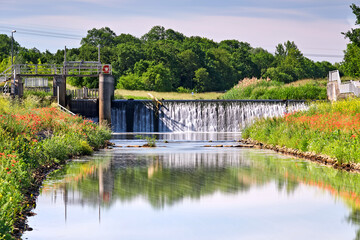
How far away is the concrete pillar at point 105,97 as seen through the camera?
54375mm

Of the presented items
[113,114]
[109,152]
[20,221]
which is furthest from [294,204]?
[113,114]

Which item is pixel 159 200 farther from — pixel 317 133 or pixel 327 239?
pixel 317 133

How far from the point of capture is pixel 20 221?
13.4 metres

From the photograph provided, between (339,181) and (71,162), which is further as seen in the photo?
(71,162)

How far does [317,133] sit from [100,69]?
32.1 meters

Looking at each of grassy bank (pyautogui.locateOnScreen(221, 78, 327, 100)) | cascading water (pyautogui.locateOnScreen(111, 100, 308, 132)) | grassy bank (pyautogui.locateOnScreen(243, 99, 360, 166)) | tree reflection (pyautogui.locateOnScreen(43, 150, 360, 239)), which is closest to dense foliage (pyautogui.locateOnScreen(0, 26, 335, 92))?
grassy bank (pyautogui.locateOnScreen(221, 78, 327, 100))

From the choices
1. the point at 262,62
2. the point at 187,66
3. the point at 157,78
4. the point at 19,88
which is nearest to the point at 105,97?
the point at 19,88

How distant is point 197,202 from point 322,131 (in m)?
13.4

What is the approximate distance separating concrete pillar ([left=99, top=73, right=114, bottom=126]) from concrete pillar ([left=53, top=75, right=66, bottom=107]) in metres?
3.11

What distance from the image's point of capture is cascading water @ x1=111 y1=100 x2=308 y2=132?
58531 mm

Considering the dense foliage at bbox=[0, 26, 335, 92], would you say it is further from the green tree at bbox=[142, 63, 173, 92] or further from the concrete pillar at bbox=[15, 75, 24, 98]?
the concrete pillar at bbox=[15, 75, 24, 98]

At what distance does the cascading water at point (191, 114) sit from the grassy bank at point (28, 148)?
15.7m

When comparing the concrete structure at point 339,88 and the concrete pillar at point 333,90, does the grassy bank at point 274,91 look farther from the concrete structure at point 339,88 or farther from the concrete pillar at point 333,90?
the concrete structure at point 339,88

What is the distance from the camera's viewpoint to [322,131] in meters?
28.6
